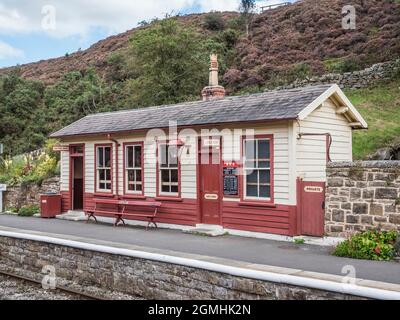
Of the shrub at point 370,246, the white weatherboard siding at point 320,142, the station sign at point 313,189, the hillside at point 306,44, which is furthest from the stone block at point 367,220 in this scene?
the hillside at point 306,44

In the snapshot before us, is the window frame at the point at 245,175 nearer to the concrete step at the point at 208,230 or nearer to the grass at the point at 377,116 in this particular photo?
the concrete step at the point at 208,230

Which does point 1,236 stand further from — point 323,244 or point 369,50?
point 369,50

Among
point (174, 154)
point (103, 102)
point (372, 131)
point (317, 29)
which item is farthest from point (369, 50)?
point (174, 154)

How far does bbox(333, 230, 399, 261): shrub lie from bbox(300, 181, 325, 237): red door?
1158 mm

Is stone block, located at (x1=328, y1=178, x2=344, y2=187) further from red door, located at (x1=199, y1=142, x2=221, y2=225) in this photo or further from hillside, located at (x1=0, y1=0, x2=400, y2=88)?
hillside, located at (x1=0, y1=0, x2=400, y2=88)

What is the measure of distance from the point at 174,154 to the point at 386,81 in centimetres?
1709

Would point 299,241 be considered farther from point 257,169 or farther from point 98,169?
point 98,169

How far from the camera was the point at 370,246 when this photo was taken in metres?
9.95

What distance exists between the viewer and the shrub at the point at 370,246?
9.73 m

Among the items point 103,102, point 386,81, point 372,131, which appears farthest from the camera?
point 103,102

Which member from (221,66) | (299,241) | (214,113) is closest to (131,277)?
(299,241)

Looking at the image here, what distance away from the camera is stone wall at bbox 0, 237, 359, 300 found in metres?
7.11

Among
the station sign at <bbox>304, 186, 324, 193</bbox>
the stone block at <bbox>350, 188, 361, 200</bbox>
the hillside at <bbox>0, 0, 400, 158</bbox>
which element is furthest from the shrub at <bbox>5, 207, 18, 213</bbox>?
the stone block at <bbox>350, 188, 361, 200</bbox>
